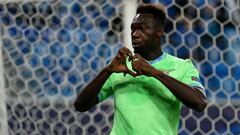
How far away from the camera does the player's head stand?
1.24m

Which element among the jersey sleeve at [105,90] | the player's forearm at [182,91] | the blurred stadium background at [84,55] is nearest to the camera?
the player's forearm at [182,91]

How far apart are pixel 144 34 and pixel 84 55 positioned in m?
1.05

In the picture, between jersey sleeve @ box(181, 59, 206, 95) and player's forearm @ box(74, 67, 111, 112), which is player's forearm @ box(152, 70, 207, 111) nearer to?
jersey sleeve @ box(181, 59, 206, 95)

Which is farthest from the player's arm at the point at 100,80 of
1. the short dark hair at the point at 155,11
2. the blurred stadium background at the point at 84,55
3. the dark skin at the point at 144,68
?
the blurred stadium background at the point at 84,55

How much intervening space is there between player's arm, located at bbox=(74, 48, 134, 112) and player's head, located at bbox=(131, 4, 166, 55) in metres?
0.04

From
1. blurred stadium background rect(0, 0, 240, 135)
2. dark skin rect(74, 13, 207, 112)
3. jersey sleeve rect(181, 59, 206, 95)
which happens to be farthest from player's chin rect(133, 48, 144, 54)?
blurred stadium background rect(0, 0, 240, 135)

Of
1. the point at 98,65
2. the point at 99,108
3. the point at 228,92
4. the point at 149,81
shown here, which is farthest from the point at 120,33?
the point at 149,81

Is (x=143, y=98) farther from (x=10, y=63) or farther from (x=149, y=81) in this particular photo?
(x=10, y=63)

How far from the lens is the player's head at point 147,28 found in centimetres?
124

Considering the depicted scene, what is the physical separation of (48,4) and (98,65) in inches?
12.7

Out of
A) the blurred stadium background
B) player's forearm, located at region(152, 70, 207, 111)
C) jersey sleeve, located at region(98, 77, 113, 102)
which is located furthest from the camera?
the blurred stadium background

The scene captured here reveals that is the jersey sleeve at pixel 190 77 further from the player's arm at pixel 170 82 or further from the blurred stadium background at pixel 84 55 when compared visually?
the blurred stadium background at pixel 84 55

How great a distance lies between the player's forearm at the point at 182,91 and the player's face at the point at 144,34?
0.09 m

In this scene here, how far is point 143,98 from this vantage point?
49.3 inches
